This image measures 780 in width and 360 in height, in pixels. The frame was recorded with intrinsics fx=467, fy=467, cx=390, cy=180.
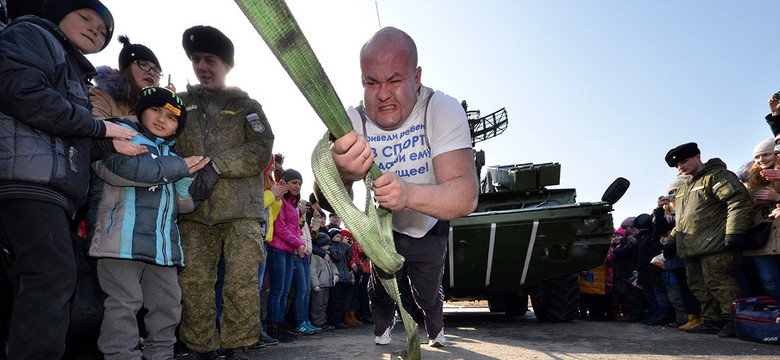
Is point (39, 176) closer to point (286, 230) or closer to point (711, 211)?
point (286, 230)

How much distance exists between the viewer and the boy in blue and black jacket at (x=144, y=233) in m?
2.15

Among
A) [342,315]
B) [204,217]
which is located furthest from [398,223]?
[342,315]

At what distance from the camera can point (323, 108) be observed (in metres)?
0.89

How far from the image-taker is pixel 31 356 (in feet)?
5.51

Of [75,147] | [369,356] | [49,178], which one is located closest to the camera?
[49,178]

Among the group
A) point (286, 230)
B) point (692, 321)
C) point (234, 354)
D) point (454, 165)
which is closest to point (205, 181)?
point (234, 354)

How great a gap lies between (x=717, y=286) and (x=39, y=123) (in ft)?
20.4

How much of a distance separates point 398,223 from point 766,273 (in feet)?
14.2

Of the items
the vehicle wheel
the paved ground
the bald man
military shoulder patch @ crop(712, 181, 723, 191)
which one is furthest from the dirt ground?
military shoulder patch @ crop(712, 181, 723, 191)

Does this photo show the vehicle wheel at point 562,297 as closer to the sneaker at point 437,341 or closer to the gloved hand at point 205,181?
the sneaker at point 437,341

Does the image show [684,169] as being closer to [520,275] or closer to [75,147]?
[520,275]

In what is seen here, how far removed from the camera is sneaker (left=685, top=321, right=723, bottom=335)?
5.39 m

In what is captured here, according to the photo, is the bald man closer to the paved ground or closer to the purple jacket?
the paved ground

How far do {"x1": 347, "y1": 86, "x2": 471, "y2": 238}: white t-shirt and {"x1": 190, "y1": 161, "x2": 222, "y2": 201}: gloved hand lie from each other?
3.25 ft
